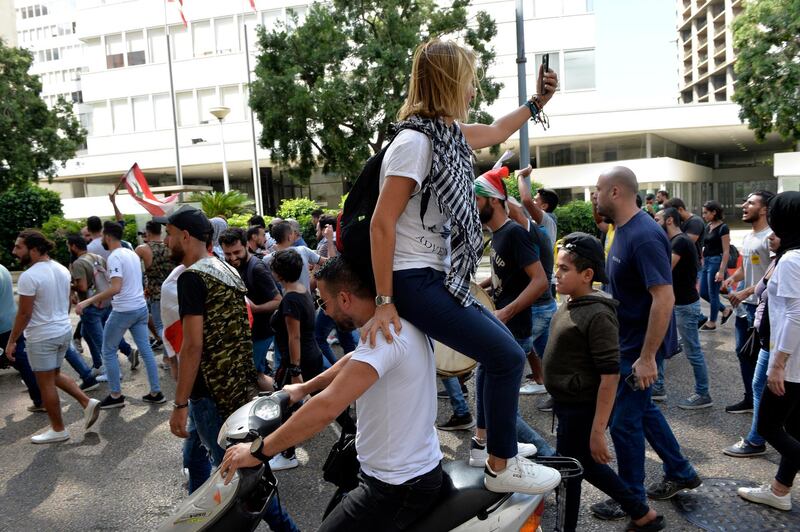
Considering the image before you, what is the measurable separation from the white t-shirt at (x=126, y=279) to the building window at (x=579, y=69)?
28214mm

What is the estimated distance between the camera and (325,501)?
4410mm

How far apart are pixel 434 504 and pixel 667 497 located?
2.50 meters

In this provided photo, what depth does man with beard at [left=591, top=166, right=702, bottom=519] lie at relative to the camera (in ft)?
11.3

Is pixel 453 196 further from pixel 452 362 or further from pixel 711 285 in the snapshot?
pixel 711 285

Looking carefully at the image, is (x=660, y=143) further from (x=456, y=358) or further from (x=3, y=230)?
(x=456, y=358)

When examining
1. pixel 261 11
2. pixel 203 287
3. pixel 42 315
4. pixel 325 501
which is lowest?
pixel 325 501

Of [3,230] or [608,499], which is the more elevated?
[3,230]

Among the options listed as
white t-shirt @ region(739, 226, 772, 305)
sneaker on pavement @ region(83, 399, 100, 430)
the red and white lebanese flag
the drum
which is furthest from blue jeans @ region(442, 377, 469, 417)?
the red and white lebanese flag

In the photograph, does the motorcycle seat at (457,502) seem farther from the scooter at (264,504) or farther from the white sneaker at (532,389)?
the white sneaker at (532,389)

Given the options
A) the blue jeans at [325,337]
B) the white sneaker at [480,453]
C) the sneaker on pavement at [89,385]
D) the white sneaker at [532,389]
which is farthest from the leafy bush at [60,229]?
the white sneaker at [480,453]

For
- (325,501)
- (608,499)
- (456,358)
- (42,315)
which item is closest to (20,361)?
(42,315)

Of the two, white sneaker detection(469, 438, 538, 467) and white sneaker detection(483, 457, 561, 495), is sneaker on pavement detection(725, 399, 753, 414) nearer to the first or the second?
white sneaker detection(469, 438, 538, 467)

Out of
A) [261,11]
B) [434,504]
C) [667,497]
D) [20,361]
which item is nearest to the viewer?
[434,504]

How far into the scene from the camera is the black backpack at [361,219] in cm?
235
